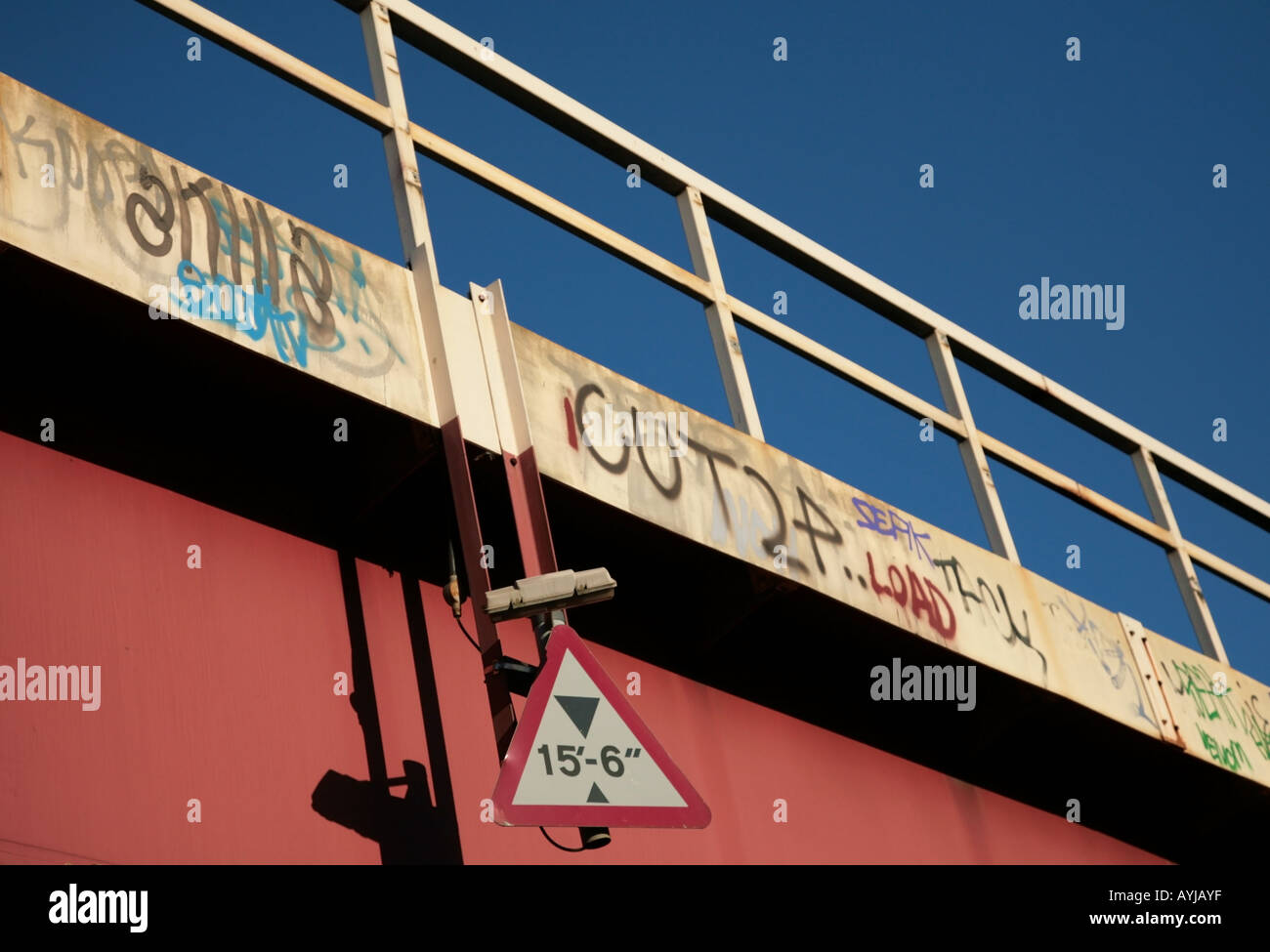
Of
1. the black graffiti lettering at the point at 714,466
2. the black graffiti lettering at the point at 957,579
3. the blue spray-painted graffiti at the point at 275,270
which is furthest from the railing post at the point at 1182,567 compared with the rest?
the blue spray-painted graffiti at the point at 275,270

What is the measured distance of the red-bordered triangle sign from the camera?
351 centimetres

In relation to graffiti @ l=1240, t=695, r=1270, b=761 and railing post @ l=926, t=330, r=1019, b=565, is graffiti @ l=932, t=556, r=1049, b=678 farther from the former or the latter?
graffiti @ l=1240, t=695, r=1270, b=761

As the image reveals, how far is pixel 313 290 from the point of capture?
14.3 ft

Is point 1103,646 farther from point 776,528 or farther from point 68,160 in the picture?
point 68,160

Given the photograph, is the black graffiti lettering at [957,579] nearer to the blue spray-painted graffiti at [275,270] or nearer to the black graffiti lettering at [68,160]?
the blue spray-painted graffiti at [275,270]

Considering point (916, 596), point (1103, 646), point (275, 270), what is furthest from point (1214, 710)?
point (275, 270)

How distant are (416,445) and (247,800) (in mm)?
1209

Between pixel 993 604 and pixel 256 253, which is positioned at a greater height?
pixel 256 253

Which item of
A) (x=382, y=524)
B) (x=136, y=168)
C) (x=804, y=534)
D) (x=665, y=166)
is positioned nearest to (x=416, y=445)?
(x=382, y=524)

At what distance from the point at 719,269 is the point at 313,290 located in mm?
2122

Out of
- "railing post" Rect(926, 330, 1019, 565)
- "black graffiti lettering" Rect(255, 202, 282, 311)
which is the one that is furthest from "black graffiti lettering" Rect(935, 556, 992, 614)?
"black graffiti lettering" Rect(255, 202, 282, 311)

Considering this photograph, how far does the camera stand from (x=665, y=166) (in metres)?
6.17

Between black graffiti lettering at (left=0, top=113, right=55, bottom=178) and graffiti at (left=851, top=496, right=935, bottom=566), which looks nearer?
black graffiti lettering at (left=0, top=113, right=55, bottom=178)
